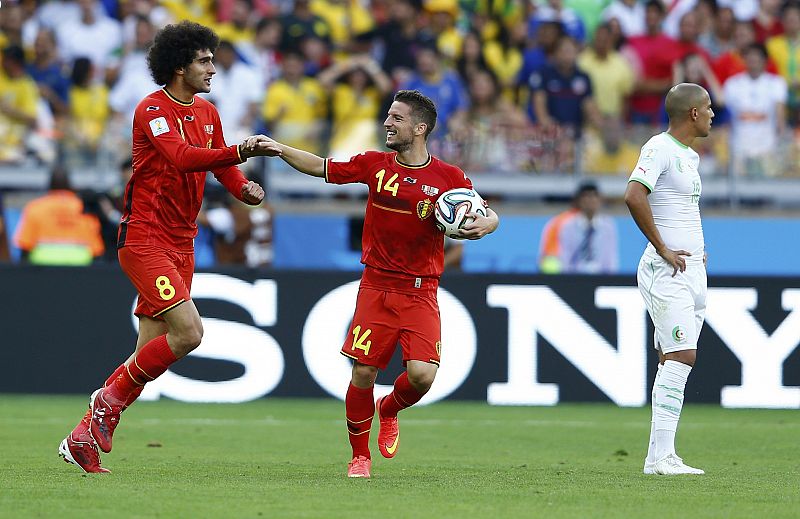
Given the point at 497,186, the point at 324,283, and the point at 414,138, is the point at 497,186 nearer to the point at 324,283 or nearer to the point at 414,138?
the point at 324,283

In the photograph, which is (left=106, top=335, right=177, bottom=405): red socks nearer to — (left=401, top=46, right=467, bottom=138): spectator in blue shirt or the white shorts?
the white shorts

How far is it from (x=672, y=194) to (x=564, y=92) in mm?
8497

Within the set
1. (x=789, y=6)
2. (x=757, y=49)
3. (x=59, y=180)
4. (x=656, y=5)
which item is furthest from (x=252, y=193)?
(x=789, y=6)

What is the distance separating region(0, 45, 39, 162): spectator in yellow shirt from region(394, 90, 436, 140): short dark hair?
9.05 m

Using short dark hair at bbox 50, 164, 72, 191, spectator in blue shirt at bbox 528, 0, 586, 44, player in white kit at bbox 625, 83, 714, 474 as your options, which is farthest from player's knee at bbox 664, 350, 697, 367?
spectator in blue shirt at bbox 528, 0, 586, 44

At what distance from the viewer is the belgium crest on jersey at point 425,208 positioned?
25.8ft

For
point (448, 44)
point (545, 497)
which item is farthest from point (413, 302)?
point (448, 44)

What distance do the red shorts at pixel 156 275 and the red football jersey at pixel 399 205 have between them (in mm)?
1030

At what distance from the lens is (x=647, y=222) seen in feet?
26.3

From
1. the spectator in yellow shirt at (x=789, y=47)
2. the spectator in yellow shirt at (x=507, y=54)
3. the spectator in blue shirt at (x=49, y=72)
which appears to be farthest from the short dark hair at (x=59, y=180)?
the spectator in yellow shirt at (x=789, y=47)

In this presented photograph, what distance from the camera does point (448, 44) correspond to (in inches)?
688

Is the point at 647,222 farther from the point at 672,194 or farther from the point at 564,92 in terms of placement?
the point at 564,92

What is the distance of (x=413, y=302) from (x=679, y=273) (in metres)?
1.57

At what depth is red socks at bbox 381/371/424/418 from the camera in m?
8.05
